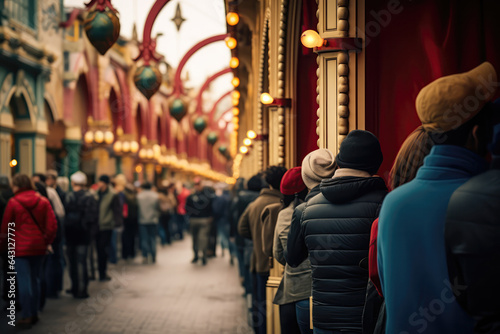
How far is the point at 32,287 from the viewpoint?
6.96m

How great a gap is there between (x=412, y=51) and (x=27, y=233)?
4973 millimetres

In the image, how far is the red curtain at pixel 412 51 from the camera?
3.39m

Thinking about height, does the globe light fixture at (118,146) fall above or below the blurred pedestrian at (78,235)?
above

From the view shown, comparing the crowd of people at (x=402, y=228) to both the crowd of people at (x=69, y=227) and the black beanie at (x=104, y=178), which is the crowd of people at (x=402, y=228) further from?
the black beanie at (x=104, y=178)

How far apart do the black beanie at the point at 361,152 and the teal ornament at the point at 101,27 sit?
175 inches

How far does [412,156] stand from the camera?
7.29 ft

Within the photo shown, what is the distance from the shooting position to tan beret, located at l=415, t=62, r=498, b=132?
6.25 feet

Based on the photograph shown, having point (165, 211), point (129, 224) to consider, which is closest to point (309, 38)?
point (129, 224)

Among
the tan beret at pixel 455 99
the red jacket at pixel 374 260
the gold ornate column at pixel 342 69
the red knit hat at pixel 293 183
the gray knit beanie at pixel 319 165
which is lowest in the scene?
the red jacket at pixel 374 260

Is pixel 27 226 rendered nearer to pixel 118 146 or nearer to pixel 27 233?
pixel 27 233

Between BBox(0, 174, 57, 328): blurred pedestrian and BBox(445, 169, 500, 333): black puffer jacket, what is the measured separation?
5.98m

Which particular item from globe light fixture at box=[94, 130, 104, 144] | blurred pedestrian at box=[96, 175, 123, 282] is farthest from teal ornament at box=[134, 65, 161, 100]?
globe light fixture at box=[94, 130, 104, 144]

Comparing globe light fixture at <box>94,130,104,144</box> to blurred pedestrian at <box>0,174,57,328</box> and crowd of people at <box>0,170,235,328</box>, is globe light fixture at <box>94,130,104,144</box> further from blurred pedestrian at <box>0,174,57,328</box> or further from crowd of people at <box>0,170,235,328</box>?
blurred pedestrian at <box>0,174,57,328</box>

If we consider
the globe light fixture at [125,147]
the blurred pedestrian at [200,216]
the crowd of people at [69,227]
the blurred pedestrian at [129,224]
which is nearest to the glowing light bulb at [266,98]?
the crowd of people at [69,227]
